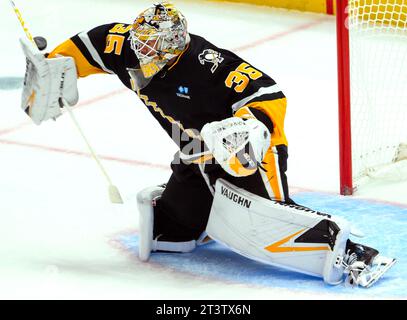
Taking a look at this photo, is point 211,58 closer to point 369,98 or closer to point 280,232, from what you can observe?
point 280,232

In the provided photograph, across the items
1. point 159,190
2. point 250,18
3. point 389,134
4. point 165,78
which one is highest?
point 165,78

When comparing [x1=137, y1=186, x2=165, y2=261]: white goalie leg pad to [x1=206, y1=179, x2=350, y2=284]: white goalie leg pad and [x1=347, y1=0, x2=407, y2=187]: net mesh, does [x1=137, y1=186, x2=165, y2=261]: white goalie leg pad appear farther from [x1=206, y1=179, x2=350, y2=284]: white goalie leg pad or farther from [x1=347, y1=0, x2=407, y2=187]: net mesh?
[x1=347, y1=0, x2=407, y2=187]: net mesh

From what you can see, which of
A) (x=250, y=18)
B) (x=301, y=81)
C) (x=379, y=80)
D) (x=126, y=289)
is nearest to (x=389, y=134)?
(x=379, y=80)

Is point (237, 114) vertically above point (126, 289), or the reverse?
point (237, 114)

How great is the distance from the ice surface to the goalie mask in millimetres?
712

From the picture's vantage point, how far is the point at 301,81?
6602 mm

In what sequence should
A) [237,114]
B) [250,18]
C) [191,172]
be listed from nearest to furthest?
[237,114]
[191,172]
[250,18]

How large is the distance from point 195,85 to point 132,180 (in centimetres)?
122

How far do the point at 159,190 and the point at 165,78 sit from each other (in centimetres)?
43

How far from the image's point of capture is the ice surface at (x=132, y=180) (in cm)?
402

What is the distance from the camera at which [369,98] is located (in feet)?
17.3

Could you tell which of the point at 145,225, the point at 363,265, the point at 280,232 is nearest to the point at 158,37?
the point at 145,225

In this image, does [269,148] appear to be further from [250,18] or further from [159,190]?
[250,18]

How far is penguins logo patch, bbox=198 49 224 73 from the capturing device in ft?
13.5
